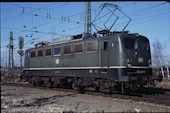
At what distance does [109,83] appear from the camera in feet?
53.3

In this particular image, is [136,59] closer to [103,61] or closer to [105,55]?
[105,55]

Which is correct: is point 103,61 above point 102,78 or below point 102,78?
above

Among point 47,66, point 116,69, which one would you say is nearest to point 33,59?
point 47,66

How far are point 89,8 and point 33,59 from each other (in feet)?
28.7

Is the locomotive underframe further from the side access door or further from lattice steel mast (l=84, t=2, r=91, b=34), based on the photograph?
lattice steel mast (l=84, t=2, r=91, b=34)

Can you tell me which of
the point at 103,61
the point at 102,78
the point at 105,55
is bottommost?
the point at 102,78

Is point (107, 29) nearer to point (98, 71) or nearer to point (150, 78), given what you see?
point (98, 71)

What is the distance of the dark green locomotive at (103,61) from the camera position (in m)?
15.8

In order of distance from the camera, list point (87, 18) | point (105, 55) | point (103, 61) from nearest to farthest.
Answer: point (105, 55) < point (103, 61) < point (87, 18)

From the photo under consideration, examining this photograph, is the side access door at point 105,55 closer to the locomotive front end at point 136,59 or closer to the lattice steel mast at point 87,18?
the locomotive front end at point 136,59

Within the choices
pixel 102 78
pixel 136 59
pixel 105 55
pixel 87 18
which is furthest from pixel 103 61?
pixel 87 18

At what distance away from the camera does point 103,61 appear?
16875 millimetres

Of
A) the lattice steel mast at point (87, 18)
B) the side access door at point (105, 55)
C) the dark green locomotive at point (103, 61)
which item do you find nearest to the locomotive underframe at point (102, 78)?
the dark green locomotive at point (103, 61)

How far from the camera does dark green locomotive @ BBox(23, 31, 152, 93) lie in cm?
1581
